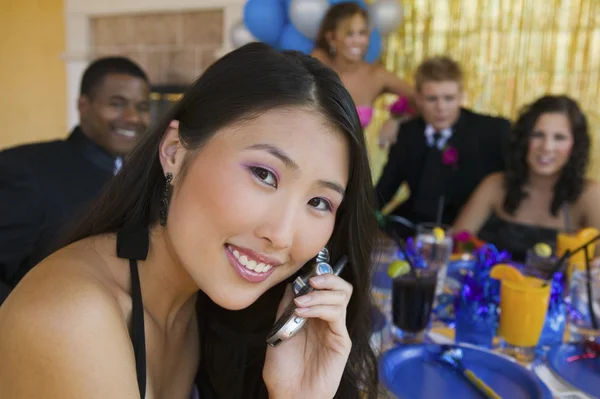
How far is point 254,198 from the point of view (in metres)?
0.90

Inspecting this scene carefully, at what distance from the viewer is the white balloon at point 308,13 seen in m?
3.82

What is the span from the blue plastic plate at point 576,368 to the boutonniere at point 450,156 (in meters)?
2.06

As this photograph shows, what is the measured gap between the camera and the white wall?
538cm

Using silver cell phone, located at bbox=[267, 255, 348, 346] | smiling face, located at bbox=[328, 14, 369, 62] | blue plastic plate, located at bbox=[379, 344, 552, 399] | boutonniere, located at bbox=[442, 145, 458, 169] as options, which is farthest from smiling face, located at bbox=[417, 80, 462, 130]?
silver cell phone, located at bbox=[267, 255, 348, 346]

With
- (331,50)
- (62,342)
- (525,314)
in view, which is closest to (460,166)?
(331,50)

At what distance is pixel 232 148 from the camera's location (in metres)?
0.93

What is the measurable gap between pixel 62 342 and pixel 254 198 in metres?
0.38

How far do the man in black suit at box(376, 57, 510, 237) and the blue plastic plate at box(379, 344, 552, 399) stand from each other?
6.77ft

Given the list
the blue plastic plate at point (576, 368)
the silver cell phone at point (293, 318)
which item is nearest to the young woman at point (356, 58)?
the blue plastic plate at point (576, 368)

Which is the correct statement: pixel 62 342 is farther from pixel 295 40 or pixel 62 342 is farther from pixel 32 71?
pixel 32 71

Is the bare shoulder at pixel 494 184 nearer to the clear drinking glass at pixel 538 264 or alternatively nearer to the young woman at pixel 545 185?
the young woman at pixel 545 185

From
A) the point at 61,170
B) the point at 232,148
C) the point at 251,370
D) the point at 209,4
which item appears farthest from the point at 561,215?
the point at 209,4

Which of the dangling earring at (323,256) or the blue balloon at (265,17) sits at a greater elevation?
the blue balloon at (265,17)

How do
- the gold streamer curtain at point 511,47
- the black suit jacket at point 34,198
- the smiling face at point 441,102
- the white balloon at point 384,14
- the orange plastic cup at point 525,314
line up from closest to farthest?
the orange plastic cup at point 525,314
the black suit jacket at point 34,198
the smiling face at point 441,102
the white balloon at point 384,14
the gold streamer curtain at point 511,47
